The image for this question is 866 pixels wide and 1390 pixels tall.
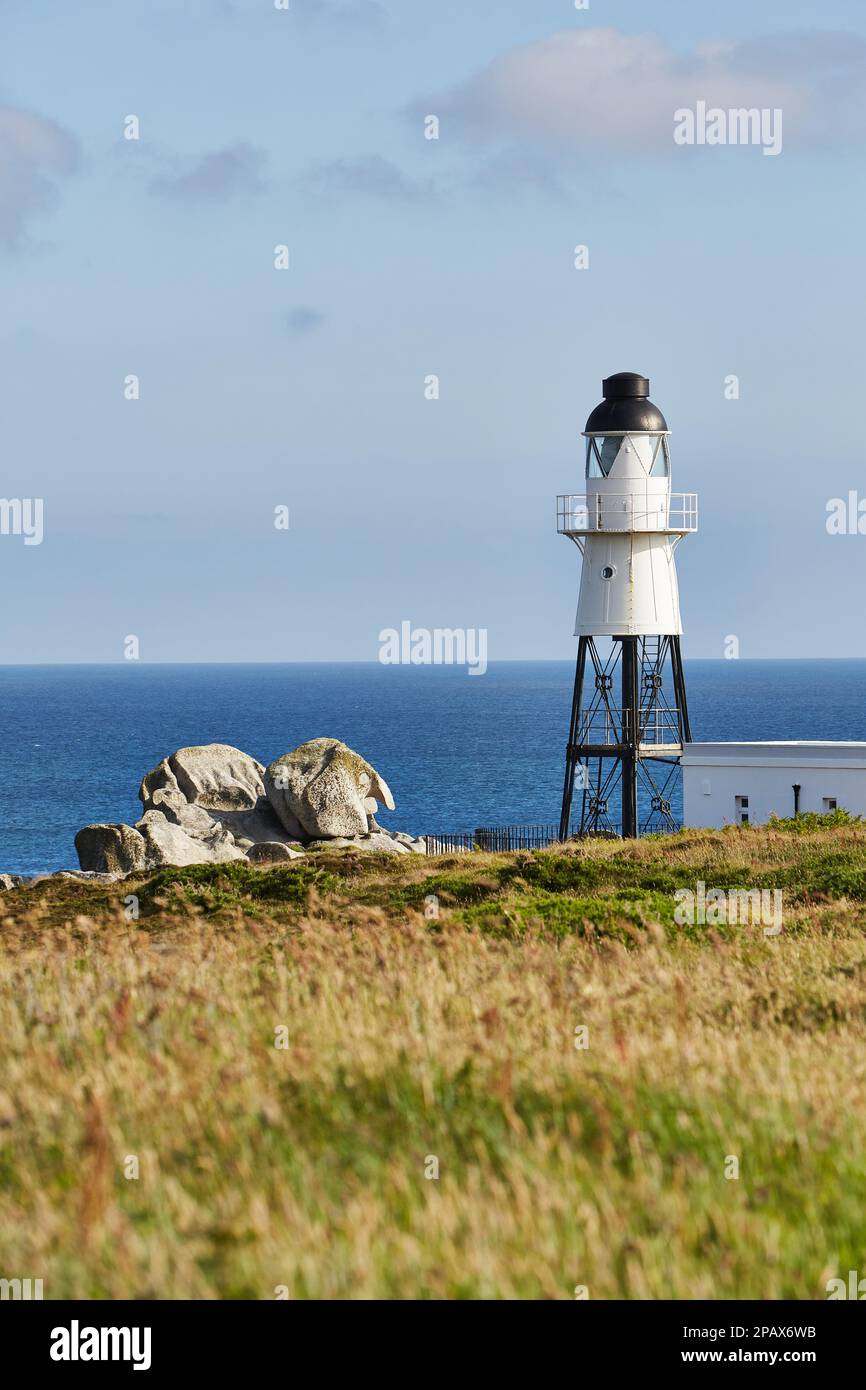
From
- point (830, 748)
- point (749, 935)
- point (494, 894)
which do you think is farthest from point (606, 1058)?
point (830, 748)

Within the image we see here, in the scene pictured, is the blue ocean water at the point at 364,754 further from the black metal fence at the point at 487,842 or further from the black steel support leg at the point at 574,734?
the black steel support leg at the point at 574,734

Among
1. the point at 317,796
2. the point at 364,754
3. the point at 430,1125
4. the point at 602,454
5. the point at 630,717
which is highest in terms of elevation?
the point at 602,454

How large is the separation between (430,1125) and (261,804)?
43144 millimetres

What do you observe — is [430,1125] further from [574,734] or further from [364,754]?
[364,754]

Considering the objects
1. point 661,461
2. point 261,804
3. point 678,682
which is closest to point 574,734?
point 678,682

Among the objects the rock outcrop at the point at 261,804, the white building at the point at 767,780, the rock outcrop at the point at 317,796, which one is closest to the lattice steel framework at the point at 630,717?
the white building at the point at 767,780

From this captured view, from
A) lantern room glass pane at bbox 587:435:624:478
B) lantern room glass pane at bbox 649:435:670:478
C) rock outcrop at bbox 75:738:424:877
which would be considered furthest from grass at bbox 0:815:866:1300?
lantern room glass pane at bbox 649:435:670:478

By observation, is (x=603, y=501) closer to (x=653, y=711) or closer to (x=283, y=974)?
(x=653, y=711)

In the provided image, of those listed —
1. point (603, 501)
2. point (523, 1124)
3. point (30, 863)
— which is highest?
point (603, 501)

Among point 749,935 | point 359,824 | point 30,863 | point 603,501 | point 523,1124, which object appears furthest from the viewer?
point 30,863

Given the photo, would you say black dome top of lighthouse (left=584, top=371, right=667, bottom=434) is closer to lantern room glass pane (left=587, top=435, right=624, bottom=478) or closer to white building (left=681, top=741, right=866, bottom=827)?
lantern room glass pane (left=587, top=435, right=624, bottom=478)

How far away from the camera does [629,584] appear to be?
149 ft
